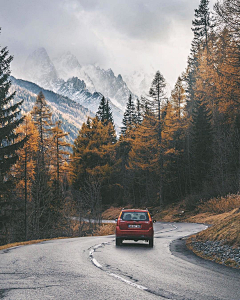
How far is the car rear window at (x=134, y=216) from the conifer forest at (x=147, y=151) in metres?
8.29

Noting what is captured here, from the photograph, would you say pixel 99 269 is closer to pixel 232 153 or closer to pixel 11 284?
pixel 11 284

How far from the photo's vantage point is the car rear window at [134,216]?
14811 millimetres

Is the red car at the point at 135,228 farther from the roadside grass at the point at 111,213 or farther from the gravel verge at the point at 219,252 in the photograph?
the roadside grass at the point at 111,213

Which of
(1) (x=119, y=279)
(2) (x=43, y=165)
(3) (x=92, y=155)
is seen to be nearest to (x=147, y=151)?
(3) (x=92, y=155)

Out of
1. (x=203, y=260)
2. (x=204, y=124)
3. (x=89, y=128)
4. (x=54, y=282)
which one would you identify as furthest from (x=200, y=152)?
(x=54, y=282)

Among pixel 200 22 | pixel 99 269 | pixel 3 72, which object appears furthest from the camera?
pixel 200 22

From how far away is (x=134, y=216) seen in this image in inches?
591

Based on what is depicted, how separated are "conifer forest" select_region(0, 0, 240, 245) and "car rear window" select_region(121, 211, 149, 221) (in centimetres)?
829

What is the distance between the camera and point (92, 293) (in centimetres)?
566

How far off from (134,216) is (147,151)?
28966 millimetres

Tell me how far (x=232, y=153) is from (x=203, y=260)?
2516cm

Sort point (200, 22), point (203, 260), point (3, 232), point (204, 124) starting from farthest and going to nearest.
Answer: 1. point (200, 22)
2. point (204, 124)
3. point (3, 232)
4. point (203, 260)

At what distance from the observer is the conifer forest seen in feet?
68.2

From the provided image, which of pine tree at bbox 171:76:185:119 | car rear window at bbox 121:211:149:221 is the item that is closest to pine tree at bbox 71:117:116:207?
pine tree at bbox 171:76:185:119
